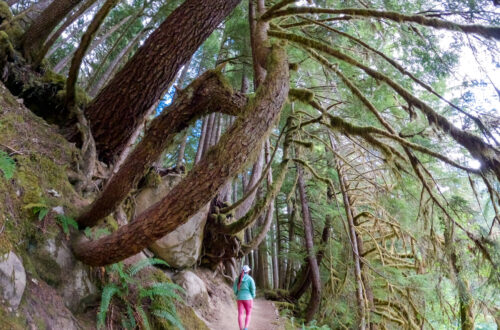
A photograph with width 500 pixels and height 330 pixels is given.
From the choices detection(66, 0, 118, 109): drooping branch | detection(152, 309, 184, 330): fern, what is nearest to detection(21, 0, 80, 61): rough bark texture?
detection(66, 0, 118, 109): drooping branch

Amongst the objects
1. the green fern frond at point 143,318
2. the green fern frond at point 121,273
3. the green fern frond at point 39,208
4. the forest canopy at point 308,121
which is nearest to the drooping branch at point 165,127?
the forest canopy at point 308,121

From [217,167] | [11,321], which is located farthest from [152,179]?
[217,167]

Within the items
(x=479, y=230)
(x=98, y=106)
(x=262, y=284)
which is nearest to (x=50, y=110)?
(x=98, y=106)

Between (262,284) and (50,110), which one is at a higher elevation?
(50,110)

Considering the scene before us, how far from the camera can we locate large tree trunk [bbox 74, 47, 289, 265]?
228 centimetres

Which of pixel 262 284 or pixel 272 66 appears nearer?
pixel 272 66

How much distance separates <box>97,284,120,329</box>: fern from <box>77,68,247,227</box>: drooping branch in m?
0.84

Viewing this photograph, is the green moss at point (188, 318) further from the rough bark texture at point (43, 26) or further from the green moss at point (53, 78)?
the rough bark texture at point (43, 26)

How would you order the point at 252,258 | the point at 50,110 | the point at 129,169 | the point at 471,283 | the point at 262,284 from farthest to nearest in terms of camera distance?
the point at 252,258 → the point at 262,284 → the point at 50,110 → the point at 471,283 → the point at 129,169

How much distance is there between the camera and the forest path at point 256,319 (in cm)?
641

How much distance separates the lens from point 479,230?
2857 millimetres

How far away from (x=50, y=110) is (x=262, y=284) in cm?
1115

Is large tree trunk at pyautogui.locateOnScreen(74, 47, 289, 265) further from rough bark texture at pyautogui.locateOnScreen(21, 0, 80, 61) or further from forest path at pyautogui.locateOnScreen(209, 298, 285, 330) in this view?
forest path at pyautogui.locateOnScreen(209, 298, 285, 330)

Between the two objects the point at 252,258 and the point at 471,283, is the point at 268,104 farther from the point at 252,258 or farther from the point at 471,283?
the point at 252,258
